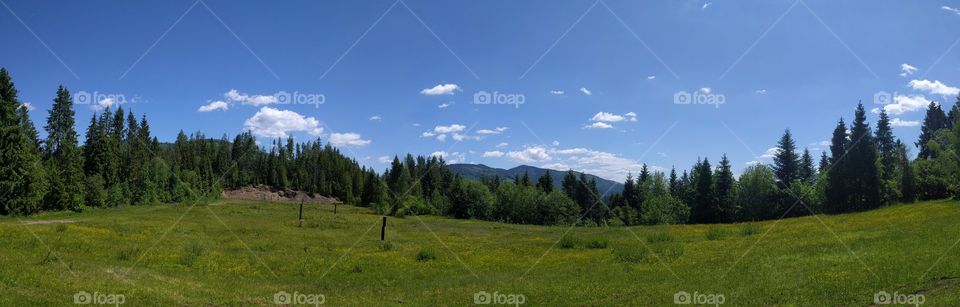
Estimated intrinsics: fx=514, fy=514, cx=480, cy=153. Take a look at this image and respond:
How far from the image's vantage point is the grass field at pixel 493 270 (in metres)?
17.6

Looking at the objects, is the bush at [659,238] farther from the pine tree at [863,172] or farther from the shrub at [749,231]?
the pine tree at [863,172]

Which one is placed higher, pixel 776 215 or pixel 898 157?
pixel 898 157

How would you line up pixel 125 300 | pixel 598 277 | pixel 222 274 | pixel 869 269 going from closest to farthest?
pixel 125 300, pixel 869 269, pixel 598 277, pixel 222 274

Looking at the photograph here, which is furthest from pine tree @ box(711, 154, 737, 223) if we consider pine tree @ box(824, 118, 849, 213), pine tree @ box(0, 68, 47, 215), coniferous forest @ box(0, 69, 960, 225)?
pine tree @ box(0, 68, 47, 215)

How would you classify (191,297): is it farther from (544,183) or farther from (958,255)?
(544,183)

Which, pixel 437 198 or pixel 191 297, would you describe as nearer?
pixel 191 297

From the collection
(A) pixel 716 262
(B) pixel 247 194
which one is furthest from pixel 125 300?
(B) pixel 247 194

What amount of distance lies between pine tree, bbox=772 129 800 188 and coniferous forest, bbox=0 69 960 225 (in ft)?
0.69

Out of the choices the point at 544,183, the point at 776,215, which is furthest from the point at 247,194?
the point at 776,215

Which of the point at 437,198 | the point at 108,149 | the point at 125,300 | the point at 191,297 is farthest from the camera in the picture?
the point at 437,198

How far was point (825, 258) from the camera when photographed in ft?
78.1

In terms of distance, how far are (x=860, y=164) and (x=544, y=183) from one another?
272 ft

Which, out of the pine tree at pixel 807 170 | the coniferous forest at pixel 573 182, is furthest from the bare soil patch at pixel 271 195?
the pine tree at pixel 807 170

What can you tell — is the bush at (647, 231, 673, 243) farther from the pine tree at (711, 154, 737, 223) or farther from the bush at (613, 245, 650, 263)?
the pine tree at (711, 154, 737, 223)
